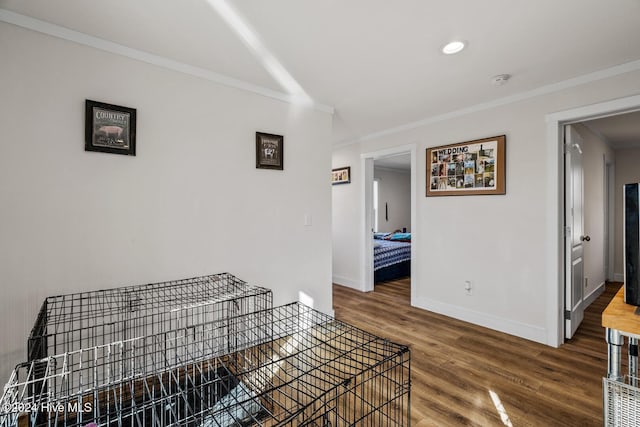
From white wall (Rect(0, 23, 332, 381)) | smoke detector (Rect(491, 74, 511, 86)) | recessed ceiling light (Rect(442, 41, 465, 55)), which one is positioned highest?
recessed ceiling light (Rect(442, 41, 465, 55))

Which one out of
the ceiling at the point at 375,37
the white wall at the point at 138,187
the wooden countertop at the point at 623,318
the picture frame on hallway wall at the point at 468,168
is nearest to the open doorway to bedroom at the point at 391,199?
the picture frame on hallway wall at the point at 468,168

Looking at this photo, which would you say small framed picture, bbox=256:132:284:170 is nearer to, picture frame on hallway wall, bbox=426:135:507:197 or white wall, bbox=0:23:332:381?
white wall, bbox=0:23:332:381

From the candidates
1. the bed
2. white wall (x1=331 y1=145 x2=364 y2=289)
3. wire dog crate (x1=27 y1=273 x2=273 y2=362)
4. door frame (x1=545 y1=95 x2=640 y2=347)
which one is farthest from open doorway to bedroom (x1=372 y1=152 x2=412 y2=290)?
wire dog crate (x1=27 y1=273 x2=273 y2=362)

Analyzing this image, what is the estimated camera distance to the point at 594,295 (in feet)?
13.6

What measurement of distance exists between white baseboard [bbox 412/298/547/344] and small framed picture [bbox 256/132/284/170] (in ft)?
7.76

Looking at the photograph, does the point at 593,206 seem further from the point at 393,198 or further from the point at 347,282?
the point at 393,198

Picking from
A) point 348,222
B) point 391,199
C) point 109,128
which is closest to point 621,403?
point 109,128

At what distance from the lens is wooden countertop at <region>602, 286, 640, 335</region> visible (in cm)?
114

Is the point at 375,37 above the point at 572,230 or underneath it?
above

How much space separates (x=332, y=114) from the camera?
3.42 metres

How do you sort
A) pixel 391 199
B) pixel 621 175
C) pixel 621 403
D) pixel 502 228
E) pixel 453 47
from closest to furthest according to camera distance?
1. pixel 621 403
2. pixel 453 47
3. pixel 502 228
4. pixel 621 175
5. pixel 391 199

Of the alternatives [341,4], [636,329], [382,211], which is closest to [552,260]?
[636,329]

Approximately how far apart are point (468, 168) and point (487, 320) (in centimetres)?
158

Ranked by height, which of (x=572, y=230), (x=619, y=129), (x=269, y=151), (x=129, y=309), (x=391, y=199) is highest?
(x=619, y=129)
